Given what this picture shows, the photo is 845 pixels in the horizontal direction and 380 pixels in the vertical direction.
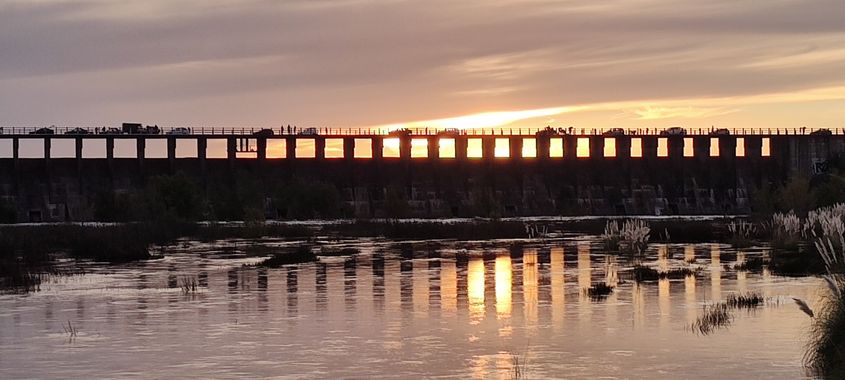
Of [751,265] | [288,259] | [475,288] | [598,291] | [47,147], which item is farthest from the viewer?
[47,147]

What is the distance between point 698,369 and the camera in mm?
22938

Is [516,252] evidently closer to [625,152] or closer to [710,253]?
[710,253]

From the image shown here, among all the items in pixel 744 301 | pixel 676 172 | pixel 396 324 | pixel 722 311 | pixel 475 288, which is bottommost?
pixel 396 324

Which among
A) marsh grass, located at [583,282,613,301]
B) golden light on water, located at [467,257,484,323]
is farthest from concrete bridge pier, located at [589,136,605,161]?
marsh grass, located at [583,282,613,301]

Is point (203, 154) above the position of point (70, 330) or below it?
above

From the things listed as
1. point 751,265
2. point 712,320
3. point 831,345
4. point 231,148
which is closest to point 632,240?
point 751,265

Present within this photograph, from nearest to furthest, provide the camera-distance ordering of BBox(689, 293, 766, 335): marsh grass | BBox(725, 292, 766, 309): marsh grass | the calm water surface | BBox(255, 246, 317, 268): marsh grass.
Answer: the calm water surface < BBox(689, 293, 766, 335): marsh grass < BBox(725, 292, 766, 309): marsh grass < BBox(255, 246, 317, 268): marsh grass

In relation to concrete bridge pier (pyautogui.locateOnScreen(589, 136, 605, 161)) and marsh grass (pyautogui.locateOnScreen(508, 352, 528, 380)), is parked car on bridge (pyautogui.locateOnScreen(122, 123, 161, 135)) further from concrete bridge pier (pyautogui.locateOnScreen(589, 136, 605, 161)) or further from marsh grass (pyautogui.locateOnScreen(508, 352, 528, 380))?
marsh grass (pyautogui.locateOnScreen(508, 352, 528, 380))

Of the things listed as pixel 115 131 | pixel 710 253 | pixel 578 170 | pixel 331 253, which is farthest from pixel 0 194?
pixel 710 253

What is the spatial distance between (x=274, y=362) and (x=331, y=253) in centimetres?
3278

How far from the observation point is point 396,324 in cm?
2992

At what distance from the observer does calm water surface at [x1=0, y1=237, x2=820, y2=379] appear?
23.7 meters

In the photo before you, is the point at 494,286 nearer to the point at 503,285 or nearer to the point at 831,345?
the point at 503,285

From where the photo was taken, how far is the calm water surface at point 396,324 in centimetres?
2366
